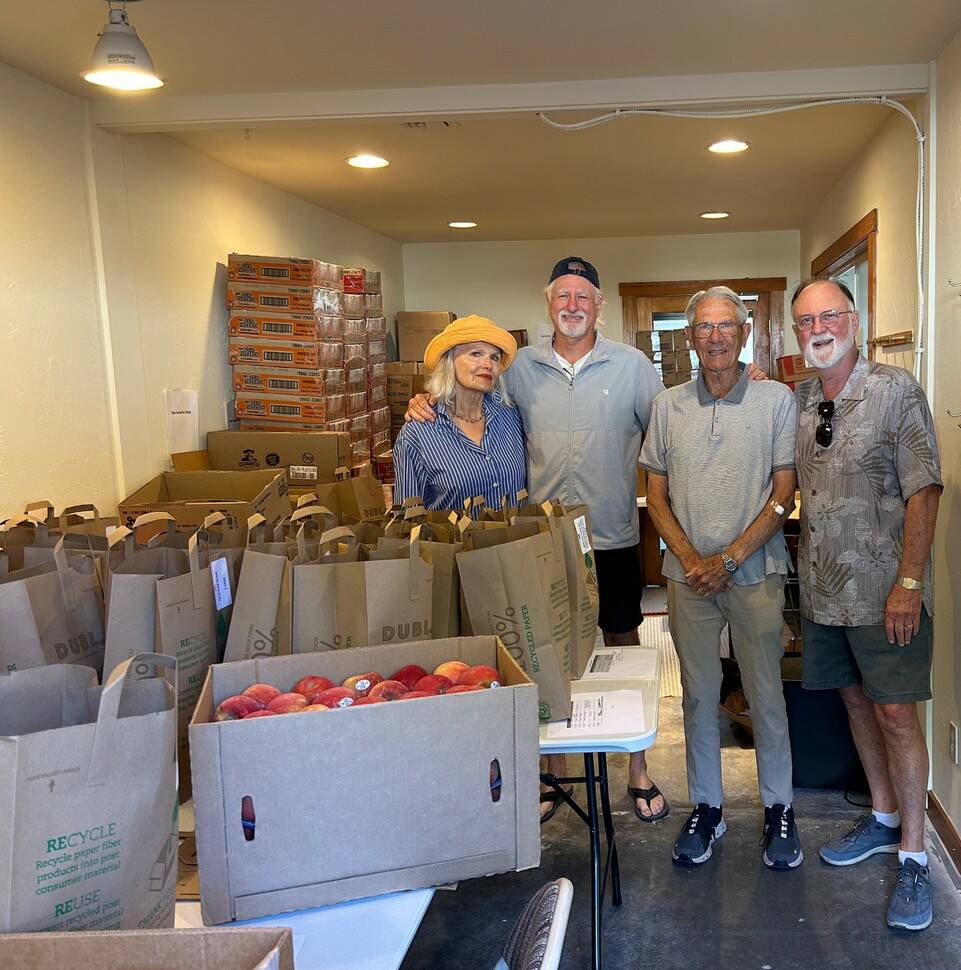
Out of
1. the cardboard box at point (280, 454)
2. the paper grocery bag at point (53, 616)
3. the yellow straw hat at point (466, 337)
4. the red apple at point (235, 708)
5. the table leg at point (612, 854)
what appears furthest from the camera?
the cardboard box at point (280, 454)

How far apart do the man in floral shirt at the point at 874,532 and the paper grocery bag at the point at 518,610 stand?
1006 millimetres

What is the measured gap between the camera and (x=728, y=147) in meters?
3.98

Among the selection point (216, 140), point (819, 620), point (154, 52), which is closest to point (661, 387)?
point (819, 620)

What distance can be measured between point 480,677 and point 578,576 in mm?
621

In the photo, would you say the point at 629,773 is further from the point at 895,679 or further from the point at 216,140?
the point at 216,140

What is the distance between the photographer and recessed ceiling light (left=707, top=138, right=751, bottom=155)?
3.89 m

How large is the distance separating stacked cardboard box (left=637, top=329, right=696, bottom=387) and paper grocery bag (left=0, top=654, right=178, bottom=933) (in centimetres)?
504

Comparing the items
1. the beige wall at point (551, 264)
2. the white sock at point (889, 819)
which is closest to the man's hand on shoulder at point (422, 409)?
the white sock at point (889, 819)

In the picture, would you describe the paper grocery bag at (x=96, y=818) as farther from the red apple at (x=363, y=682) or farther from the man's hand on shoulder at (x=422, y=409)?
the man's hand on shoulder at (x=422, y=409)

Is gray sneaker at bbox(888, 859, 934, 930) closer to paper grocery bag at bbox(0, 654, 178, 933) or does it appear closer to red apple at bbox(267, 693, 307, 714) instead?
red apple at bbox(267, 693, 307, 714)

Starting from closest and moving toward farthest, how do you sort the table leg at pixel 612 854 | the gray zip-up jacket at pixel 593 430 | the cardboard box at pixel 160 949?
the cardboard box at pixel 160 949
the table leg at pixel 612 854
the gray zip-up jacket at pixel 593 430

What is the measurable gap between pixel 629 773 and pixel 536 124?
7.56 ft

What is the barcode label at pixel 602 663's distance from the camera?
2.02 metres

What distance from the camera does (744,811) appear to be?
3.02m
